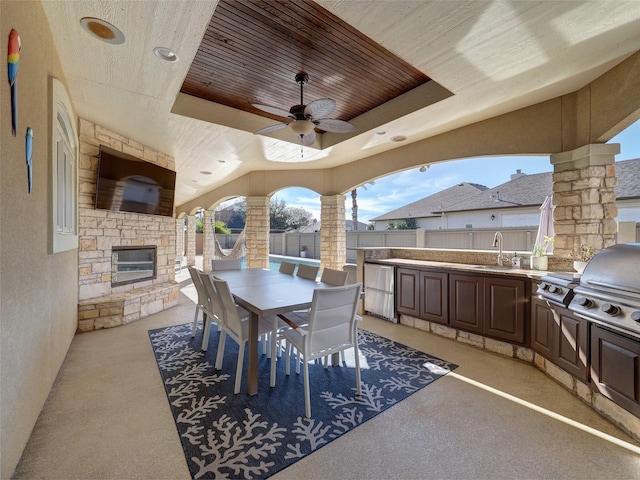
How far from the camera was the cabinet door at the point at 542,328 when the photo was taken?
2.40m

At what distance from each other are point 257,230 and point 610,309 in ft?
19.4

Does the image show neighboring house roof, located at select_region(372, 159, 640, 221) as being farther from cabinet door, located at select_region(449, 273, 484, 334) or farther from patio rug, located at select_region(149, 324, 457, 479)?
patio rug, located at select_region(149, 324, 457, 479)

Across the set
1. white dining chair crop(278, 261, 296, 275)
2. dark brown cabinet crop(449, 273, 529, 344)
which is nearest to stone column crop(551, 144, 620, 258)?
dark brown cabinet crop(449, 273, 529, 344)

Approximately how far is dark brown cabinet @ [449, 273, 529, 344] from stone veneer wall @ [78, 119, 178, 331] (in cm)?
433

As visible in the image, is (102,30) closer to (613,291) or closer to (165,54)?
(165,54)

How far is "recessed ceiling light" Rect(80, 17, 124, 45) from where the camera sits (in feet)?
6.03

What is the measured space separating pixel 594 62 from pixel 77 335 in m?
6.10

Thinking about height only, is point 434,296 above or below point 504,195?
below

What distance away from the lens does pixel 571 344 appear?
216 cm

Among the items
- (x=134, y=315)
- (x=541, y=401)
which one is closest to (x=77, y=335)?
(x=134, y=315)

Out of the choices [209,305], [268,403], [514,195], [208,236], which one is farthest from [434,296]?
[208,236]

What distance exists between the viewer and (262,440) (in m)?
1.70

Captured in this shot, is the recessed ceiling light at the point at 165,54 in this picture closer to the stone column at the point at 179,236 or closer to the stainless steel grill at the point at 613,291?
the stainless steel grill at the point at 613,291

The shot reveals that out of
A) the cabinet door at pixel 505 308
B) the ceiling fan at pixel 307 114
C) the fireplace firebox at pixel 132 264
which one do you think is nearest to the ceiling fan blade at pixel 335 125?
the ceiling fan at pixel 307 114
